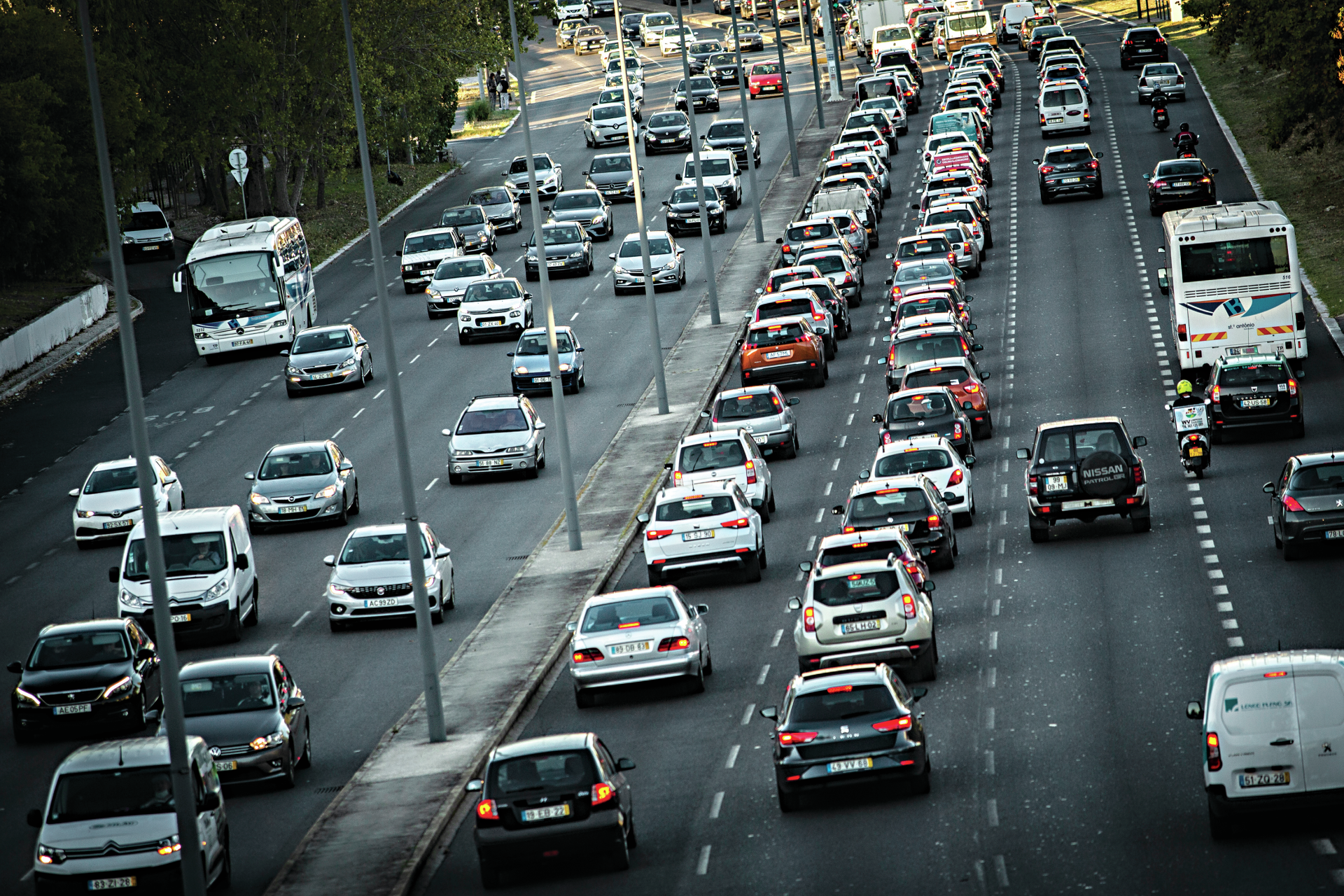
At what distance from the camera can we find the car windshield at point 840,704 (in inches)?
766

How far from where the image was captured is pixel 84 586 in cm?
3412

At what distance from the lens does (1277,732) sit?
16.5 metres

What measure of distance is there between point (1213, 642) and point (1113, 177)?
46.9m

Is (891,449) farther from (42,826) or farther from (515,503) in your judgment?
(42,826)

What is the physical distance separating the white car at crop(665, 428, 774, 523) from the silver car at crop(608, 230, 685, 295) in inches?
914

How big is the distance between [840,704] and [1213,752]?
3.97 m

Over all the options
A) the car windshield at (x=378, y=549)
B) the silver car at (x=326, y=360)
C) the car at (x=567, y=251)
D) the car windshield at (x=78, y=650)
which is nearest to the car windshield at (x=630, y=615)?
the car windshield at (x=378, y=549)

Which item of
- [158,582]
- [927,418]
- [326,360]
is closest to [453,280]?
[326,360]

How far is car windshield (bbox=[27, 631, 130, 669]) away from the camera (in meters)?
26.0

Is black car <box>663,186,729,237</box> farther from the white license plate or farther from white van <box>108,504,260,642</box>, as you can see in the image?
the white license plate

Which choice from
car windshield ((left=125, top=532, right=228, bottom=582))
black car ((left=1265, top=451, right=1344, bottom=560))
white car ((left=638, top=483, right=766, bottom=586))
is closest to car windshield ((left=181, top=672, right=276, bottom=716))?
car windshield ((left=125, top=532, right=228, bottom=582))

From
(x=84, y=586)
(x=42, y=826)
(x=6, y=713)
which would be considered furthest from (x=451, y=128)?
(x=42, y=826)

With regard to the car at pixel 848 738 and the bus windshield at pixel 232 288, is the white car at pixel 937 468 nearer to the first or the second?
the car at pixel 848 738

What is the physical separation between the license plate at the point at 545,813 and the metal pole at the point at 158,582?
2818 millimetres
